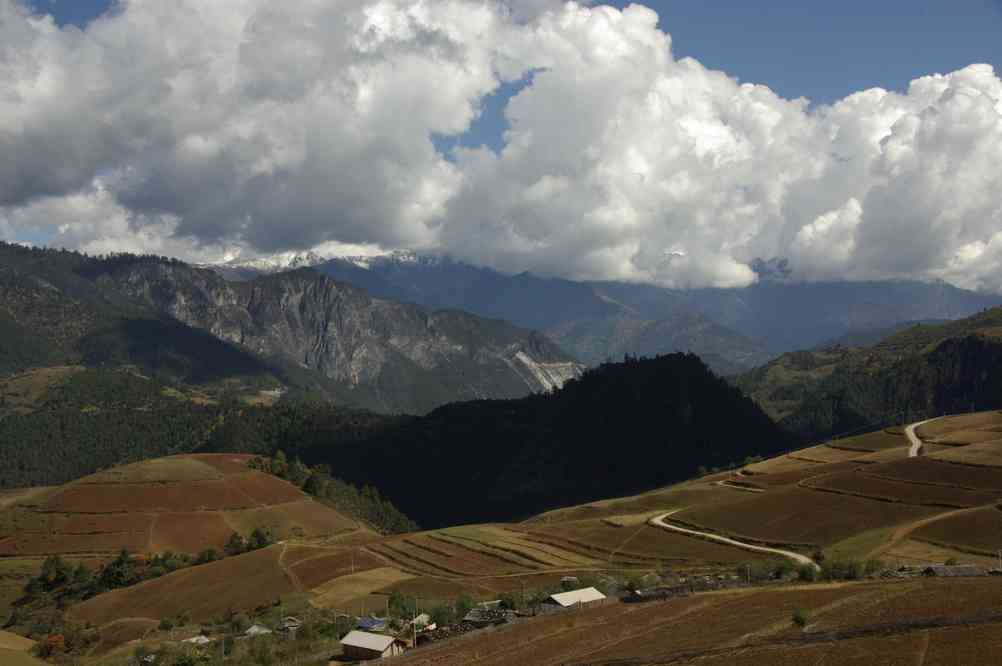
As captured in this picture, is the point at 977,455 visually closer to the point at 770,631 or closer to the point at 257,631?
the point at 770,631

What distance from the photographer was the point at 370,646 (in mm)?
78375

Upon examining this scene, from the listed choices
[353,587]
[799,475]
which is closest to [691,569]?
[353,587]

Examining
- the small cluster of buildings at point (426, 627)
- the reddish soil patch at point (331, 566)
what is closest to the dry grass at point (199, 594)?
the reddish soil patch at point (331, 566)

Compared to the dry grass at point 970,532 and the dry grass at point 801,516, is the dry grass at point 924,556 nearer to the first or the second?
the dry grass at point 970,532

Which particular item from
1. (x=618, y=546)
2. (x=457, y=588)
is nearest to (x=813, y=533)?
(x=618, y=546)

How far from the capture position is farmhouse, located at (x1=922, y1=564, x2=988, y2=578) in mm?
80000

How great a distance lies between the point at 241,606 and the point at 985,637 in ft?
370

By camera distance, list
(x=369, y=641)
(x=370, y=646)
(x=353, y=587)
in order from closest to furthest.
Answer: (x=370, y=646) < (x=369, y=641) < (x=353, y=587)

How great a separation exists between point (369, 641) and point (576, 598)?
21567mm

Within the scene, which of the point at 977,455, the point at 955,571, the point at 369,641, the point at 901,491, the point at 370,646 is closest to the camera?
the point at 370,646

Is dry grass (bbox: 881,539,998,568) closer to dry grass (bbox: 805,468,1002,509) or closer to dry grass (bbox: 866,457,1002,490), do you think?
dry grass (bbox: 805,468,1002,509)

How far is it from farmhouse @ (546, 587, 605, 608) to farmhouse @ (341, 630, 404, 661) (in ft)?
54.1

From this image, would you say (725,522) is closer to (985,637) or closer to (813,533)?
(813,533)

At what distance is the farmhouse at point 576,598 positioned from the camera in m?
86.0
